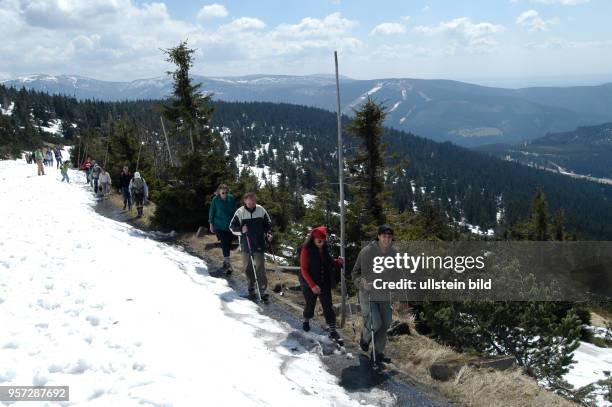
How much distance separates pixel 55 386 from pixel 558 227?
63.0 m

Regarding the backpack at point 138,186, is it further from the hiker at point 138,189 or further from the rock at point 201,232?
the rock at point 201,232

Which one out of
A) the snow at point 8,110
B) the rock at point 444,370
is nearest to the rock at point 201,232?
the rock at point 444,370

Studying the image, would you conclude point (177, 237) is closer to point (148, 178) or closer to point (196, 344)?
point (196, 344)

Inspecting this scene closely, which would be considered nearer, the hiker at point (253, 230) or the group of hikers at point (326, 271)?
the group of hikers at point (326, 271)

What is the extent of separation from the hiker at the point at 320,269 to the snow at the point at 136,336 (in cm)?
80

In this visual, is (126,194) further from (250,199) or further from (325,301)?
(325,301)

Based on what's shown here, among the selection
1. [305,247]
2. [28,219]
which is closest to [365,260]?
[305,247]

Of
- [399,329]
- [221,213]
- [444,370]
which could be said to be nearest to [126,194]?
[221,213]

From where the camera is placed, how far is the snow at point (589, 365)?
2408 cm

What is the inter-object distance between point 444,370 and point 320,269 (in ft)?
8.47

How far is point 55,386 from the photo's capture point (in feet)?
15.7

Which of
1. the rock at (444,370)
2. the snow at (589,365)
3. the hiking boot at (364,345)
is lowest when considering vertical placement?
the snow at (589,365)

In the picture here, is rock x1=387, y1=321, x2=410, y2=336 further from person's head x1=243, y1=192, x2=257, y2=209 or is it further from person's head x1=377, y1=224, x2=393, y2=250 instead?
person's head x1=243, y1=192, x2=257, y2=209

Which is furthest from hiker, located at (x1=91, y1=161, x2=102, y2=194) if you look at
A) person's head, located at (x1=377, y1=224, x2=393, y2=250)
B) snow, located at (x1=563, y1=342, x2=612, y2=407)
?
snow, located at (x1=563, y1=342, x2=612, y2=407)
